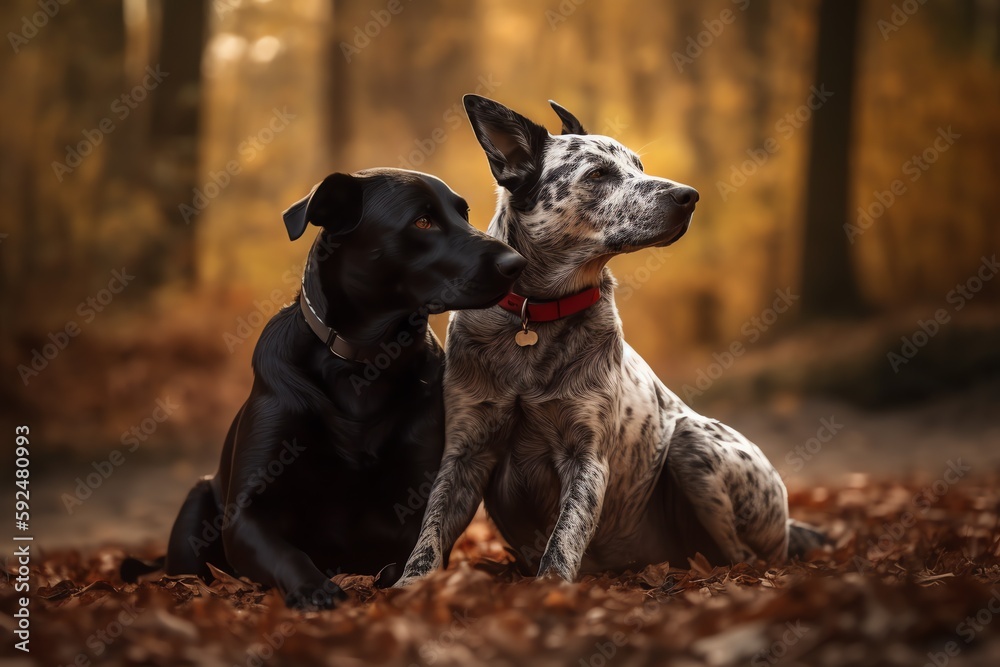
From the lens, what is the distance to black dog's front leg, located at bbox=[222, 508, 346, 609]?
308 centimetres

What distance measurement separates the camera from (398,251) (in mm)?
3547

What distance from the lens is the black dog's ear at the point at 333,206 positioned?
11.3ft

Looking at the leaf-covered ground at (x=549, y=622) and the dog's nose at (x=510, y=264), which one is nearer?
the leaf-covered ground at (x=549, y=622)

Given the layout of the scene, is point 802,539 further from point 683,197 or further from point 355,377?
point 355,377

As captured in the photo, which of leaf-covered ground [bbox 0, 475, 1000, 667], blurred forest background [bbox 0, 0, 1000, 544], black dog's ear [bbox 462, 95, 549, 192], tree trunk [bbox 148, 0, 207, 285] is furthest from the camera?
tree trunk [bbox 148, 0, 207, 285]

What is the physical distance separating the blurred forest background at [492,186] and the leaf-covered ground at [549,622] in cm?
582

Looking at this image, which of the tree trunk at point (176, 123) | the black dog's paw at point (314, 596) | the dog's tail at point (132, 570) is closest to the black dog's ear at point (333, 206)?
the black dog's paw at point (314, 596)

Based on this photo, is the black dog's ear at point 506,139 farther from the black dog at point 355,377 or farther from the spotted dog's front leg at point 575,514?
the spotted dog's front leg at point 575,514

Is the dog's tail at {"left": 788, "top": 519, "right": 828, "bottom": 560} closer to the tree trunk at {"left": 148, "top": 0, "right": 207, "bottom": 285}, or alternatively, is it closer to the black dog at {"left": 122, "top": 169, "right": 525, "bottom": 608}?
the black dog at {"left": 122, "top": 169, "right": 525, "bottom": 608}

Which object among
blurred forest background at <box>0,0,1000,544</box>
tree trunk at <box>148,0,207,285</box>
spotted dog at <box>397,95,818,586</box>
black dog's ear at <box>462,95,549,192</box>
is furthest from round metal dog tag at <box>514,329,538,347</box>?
tree trunk at <box>148,0,207,285</box>

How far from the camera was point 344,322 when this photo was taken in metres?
3.61

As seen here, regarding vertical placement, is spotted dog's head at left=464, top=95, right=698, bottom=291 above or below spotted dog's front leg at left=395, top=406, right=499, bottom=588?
above

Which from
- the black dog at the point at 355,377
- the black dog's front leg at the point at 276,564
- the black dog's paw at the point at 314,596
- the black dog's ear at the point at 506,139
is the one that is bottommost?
the black dog's paw at the point at 314,596

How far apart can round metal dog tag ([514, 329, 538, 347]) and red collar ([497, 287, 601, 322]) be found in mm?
70
